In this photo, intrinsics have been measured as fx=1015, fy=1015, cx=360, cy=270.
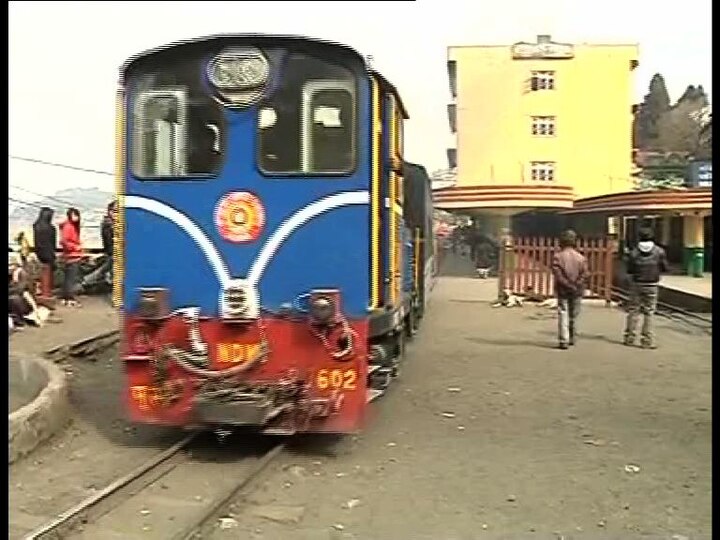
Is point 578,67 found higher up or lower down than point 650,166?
higher up

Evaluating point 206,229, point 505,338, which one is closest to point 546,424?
point 206,229

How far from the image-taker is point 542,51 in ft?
148

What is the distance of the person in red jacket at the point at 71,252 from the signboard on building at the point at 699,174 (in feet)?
79.1

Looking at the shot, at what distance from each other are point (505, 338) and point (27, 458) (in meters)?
9.32

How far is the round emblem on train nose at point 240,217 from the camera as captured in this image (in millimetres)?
7430

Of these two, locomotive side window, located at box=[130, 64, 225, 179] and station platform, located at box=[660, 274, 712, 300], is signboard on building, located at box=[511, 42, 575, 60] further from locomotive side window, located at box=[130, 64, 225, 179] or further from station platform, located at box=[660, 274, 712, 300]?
locomotive side window, located at box=[130, 64, 225, 179]

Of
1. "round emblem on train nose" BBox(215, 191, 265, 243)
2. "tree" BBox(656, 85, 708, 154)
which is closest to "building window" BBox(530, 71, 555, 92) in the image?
"tree" BBox(656, 85, 708, 154)

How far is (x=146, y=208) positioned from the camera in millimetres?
7605

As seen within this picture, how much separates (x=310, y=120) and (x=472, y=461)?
2.77 meters

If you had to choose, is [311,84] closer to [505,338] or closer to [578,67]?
[505,338]

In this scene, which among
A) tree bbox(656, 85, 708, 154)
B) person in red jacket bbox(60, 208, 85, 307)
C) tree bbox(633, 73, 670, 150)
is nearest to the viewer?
person in red jacket bbox(60, 208, 85, 307)

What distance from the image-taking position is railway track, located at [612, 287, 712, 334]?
17.9 m

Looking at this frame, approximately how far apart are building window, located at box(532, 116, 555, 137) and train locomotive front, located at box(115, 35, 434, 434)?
3874 cm

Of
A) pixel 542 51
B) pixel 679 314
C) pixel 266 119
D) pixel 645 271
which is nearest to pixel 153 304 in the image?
pixel 266 119
